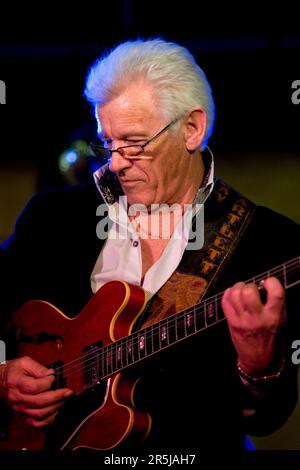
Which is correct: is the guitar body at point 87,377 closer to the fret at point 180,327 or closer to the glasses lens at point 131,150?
the fret at point 180,327

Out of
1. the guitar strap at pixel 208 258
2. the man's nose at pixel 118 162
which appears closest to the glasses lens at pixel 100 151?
the man's nose at pixel 118 162

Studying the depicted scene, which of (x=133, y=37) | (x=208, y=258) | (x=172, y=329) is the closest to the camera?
(x=172, y=329)

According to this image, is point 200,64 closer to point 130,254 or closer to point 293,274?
point 130,254

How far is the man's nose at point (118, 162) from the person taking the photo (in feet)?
7.41

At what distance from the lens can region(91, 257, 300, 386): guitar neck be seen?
190cm

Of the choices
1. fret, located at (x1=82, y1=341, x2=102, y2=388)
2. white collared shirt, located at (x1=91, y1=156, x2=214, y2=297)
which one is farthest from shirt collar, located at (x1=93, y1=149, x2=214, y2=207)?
fret, located at (x1=82, y1=341, x2=102, y2=388)

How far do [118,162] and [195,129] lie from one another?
0.33 m

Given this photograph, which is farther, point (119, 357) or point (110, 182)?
point (110, 182)

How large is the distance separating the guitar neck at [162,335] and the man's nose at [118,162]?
0.57 meters

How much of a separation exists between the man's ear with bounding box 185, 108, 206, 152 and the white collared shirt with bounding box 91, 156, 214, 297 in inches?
4.7

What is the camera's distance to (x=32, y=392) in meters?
2.30

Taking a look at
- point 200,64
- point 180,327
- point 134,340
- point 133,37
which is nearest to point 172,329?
point 180,327

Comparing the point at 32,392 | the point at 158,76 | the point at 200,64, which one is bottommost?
the point at 32,392
